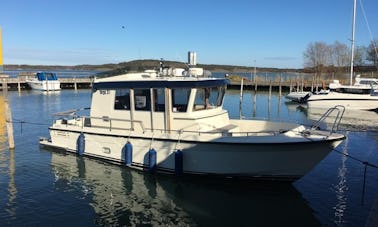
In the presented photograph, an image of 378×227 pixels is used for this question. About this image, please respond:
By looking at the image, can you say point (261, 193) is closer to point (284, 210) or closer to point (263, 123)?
point (284, 210)

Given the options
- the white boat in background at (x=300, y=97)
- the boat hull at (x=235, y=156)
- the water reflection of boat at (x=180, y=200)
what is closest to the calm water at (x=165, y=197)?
the water reflection of boat at (x=180, y=200)

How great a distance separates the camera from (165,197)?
1127 centimetres

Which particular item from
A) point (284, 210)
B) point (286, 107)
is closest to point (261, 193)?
point (284, 210)

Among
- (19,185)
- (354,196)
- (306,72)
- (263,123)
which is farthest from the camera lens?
(306,72)

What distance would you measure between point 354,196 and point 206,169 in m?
4.54

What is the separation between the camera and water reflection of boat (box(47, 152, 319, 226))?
9766 millimetres

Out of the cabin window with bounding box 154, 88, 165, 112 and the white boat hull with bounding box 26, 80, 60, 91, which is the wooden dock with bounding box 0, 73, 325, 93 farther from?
the cabin window with bounding box 154, 88, 165, 112

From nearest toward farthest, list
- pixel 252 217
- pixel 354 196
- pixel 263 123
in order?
1. pixel 252 217
2. pixel 354 196
3. pixel 263 123

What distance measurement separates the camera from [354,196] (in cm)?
1128

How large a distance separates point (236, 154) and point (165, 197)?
2.50 m

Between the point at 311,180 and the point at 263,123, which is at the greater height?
the point at 263,123

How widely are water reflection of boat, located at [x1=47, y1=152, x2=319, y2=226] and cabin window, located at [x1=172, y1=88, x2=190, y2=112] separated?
7.72 feet

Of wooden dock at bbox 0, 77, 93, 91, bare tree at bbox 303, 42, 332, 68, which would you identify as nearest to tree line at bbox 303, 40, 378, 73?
bare tree at bbox 303, 42, 332, 68

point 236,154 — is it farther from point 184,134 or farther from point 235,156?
point 184,134
